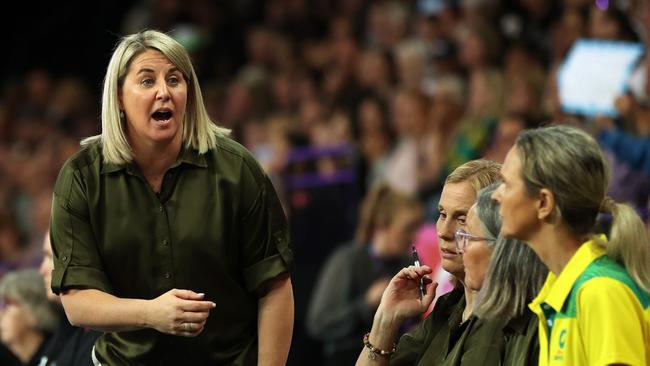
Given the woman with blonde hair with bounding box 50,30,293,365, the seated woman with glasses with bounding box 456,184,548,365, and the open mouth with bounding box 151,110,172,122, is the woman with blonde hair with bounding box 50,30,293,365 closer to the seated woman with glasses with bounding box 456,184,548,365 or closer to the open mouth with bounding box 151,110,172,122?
the open mouth with bounding box 151,110,172,122

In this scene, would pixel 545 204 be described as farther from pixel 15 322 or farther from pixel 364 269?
pixel 364 269

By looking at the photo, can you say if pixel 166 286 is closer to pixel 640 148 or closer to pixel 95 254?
pixel 95 254

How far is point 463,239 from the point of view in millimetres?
3703

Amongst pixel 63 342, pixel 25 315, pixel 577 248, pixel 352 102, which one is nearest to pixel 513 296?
pixel 577 248

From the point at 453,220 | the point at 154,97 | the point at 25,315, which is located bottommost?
the point at 25,315

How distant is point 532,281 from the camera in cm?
344

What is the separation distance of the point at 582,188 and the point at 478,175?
2.59ft

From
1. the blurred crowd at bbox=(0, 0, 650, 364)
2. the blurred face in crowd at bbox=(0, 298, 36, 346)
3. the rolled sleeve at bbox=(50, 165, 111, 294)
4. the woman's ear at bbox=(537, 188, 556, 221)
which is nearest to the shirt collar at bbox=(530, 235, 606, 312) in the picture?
the woman's ear at bbox=(537, 188, 556, 221)

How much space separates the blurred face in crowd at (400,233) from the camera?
6.86m

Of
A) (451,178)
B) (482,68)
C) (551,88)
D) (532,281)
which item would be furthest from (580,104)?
(532,281)

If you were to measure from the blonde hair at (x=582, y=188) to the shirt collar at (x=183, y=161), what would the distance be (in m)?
1.17

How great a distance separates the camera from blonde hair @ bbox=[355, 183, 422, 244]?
22.6 feet

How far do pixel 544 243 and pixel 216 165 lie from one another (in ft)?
3.92

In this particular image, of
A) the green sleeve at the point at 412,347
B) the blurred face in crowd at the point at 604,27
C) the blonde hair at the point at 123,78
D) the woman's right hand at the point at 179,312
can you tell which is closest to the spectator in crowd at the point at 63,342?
the blonde hair at the point at 123,78
